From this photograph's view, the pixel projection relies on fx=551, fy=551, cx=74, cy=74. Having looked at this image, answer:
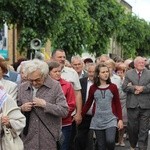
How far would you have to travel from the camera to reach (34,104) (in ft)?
20.7

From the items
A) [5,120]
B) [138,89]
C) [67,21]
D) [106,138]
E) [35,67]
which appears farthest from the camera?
[67,21]

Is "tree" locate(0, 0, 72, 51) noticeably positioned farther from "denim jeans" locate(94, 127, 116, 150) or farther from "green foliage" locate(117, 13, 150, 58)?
"green foliage" locate(117, 13, 150, 58)

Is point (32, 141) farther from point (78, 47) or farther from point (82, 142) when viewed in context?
point (78, 47)

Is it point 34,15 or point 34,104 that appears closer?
point 34,104

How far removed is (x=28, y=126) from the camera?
642 centimetres

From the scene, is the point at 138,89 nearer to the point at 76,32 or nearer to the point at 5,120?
the point at 5,120

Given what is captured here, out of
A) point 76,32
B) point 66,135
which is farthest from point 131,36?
point 66,135

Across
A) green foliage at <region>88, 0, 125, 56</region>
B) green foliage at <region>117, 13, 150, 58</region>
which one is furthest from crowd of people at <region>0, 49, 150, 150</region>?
green foliage at <region>117, 13, 150, 58</region>

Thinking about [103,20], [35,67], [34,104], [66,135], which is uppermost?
[103,20]

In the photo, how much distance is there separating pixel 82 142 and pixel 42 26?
1079 centimetres

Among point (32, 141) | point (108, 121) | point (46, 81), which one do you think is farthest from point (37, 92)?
point (108, 121)

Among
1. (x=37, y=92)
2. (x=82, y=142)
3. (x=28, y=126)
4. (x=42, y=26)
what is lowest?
(x=82, y=142)

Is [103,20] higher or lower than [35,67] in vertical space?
higher

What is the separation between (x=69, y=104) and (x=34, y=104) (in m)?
1.49
